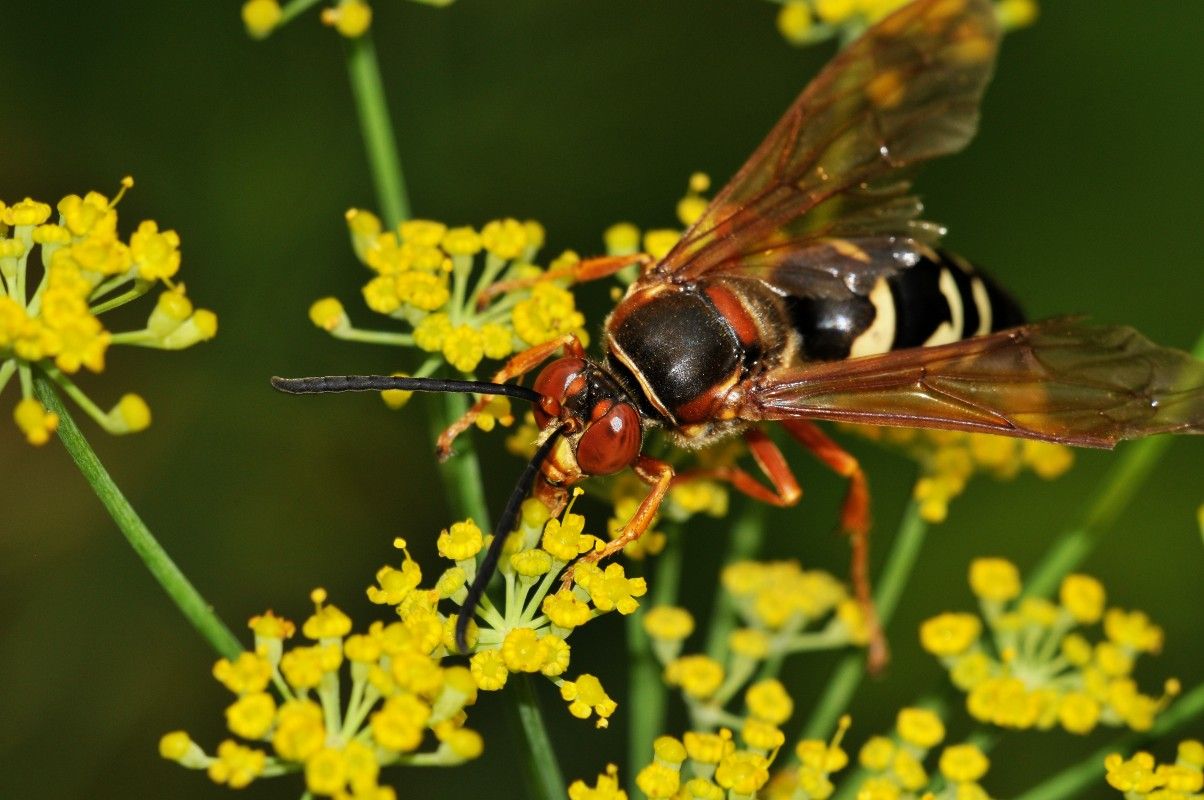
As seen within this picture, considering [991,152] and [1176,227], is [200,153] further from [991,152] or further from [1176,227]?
[1176,227]

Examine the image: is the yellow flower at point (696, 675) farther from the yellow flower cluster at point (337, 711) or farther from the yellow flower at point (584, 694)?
the yellow flower cluster at point (337, 711)

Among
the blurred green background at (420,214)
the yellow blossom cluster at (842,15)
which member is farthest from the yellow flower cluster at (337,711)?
the yellow blossom cluster at (842,15)

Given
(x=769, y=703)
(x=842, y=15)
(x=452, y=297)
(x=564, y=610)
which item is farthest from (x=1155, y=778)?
(x=842, y=15)

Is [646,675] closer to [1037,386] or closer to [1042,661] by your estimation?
[1042,661]

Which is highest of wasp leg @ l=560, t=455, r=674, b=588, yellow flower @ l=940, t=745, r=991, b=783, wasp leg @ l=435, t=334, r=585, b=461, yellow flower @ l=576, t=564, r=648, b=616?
wasp leg @ l=435, t=334, r=585, b=461

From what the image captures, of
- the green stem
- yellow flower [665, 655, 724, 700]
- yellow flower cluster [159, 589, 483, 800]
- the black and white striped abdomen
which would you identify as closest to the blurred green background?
yellow flower [665, 655, 724, 700]

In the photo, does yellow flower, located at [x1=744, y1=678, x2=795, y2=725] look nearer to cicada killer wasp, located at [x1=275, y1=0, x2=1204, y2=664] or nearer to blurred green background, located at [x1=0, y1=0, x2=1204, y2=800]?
cicada killer wasp, located at [x1=275, y1=0, x2=1204, y2=664]

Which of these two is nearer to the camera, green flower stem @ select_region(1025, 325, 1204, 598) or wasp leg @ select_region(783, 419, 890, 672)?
green flower stem @ select_region(1025, 325, 1204, 598)
